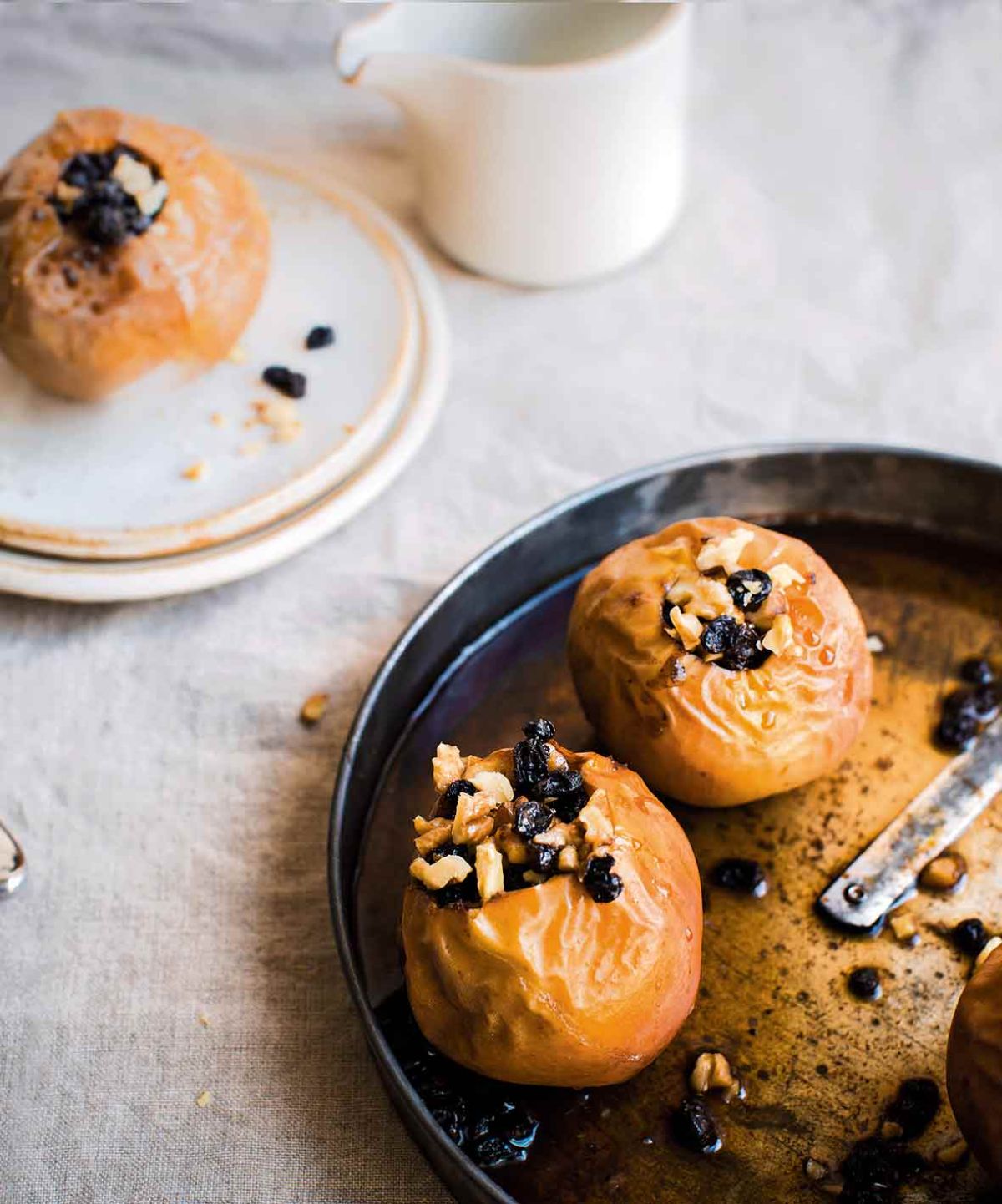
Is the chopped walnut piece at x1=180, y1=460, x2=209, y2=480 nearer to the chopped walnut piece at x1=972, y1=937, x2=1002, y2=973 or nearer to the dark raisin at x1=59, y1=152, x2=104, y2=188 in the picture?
the dark raisin at x1=59, y1=152, x2=104, y2=188

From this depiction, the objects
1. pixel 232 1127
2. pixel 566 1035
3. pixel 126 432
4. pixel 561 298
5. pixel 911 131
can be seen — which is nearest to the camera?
pixel 566 1035

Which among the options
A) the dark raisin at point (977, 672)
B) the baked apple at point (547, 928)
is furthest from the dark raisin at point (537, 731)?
the dark raisin at point (977, 672)

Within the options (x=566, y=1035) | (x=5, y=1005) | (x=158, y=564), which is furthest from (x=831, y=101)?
(x=5, y=1005)

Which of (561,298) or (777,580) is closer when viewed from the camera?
(777,580)

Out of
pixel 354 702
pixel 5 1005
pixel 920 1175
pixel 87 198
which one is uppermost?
pixel 87 198

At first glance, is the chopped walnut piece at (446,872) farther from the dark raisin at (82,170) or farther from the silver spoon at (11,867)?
the dark raisin at (82,170)

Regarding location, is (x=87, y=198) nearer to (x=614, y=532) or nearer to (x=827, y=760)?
(x=614, y=532)

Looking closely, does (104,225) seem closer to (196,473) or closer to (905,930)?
(196,473)

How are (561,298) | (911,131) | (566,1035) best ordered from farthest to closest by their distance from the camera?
(911,131), (561,298), (566,1035)
